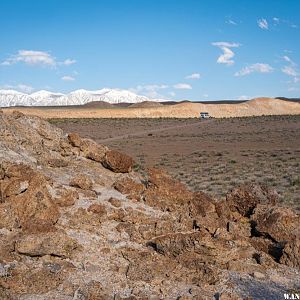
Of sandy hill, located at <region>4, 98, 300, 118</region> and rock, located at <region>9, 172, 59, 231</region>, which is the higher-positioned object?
sandy hill, located at <region>4, 98, 300, 118</region>

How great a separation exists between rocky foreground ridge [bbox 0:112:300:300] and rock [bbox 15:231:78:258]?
0.04 feet

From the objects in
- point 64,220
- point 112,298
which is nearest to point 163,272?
point 112,298

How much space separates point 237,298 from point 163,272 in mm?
1008

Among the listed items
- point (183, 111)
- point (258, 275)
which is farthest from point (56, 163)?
point (183, 111)

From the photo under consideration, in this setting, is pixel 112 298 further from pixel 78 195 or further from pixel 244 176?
pixel 244 176

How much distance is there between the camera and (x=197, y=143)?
37.1 meters

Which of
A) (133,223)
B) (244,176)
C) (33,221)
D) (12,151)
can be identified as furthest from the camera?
(244,176)

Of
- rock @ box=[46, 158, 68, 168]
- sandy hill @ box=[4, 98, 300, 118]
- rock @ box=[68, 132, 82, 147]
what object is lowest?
rock @ box=[46, 158, 68, 168]

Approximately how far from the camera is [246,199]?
7.89m

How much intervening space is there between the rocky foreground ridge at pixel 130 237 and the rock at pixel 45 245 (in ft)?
0.04

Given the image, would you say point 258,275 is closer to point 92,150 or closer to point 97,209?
point 97,209

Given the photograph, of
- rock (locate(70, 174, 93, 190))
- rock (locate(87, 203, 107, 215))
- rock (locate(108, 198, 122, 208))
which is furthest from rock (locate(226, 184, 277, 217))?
rock (locate(70, 174, 93, 190))

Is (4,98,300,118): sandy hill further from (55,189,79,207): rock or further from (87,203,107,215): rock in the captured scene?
(87,203,107,215): rock

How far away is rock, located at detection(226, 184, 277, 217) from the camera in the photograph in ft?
25.8
